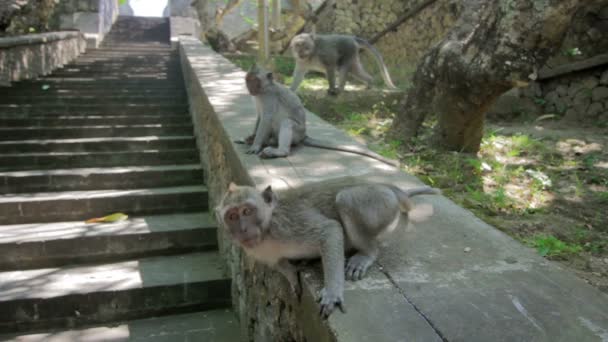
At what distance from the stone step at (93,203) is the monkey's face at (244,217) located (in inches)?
146

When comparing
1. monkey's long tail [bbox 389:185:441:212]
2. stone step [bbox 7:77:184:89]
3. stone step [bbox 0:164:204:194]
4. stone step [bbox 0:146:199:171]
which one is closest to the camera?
monkey's long tail [bbox 389:185:441:212]

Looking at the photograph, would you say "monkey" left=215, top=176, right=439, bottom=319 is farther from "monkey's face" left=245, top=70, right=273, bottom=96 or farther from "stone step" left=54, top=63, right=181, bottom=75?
"stone step" left=54, top=63, right=181, bottom=75

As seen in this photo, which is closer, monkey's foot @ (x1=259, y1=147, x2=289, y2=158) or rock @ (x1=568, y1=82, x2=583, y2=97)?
monkey's foot @ (x1=259, y1=147, x2=289, y2=158)

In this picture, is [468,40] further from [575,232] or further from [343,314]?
[343,314]

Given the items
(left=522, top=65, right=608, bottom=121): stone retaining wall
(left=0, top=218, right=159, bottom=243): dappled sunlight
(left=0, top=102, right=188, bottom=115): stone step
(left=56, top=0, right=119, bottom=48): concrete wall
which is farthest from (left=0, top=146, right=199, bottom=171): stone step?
(left=56, top=0, right=119, bottom=48): concrete wall

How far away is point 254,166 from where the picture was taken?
148 inches

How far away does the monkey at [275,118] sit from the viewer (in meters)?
4.35

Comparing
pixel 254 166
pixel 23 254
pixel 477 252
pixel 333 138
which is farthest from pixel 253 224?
pixel 23 254

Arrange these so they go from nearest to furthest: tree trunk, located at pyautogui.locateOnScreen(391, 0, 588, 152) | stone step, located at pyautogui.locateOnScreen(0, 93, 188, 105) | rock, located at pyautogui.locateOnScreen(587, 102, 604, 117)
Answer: tree trunk, located at pyautogui.locateOnScreen(391, 0, 588, 152)
stone step, located at pyautogui.locateOnScreen(0, 93, 188, 105)
rock, located at pyautogui.locateOnScreen(587, 102, 604, 117)

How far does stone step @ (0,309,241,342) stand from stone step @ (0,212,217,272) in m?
0.87

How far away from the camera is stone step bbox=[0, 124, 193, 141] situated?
7.09 meters

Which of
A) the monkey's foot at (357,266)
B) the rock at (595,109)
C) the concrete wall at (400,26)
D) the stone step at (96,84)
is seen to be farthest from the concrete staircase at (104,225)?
the concrete wall at (400,26)

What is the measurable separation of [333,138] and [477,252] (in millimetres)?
2427

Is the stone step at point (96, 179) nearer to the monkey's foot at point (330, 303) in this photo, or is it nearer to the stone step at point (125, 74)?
the monkey's foot at point (330, 303)
